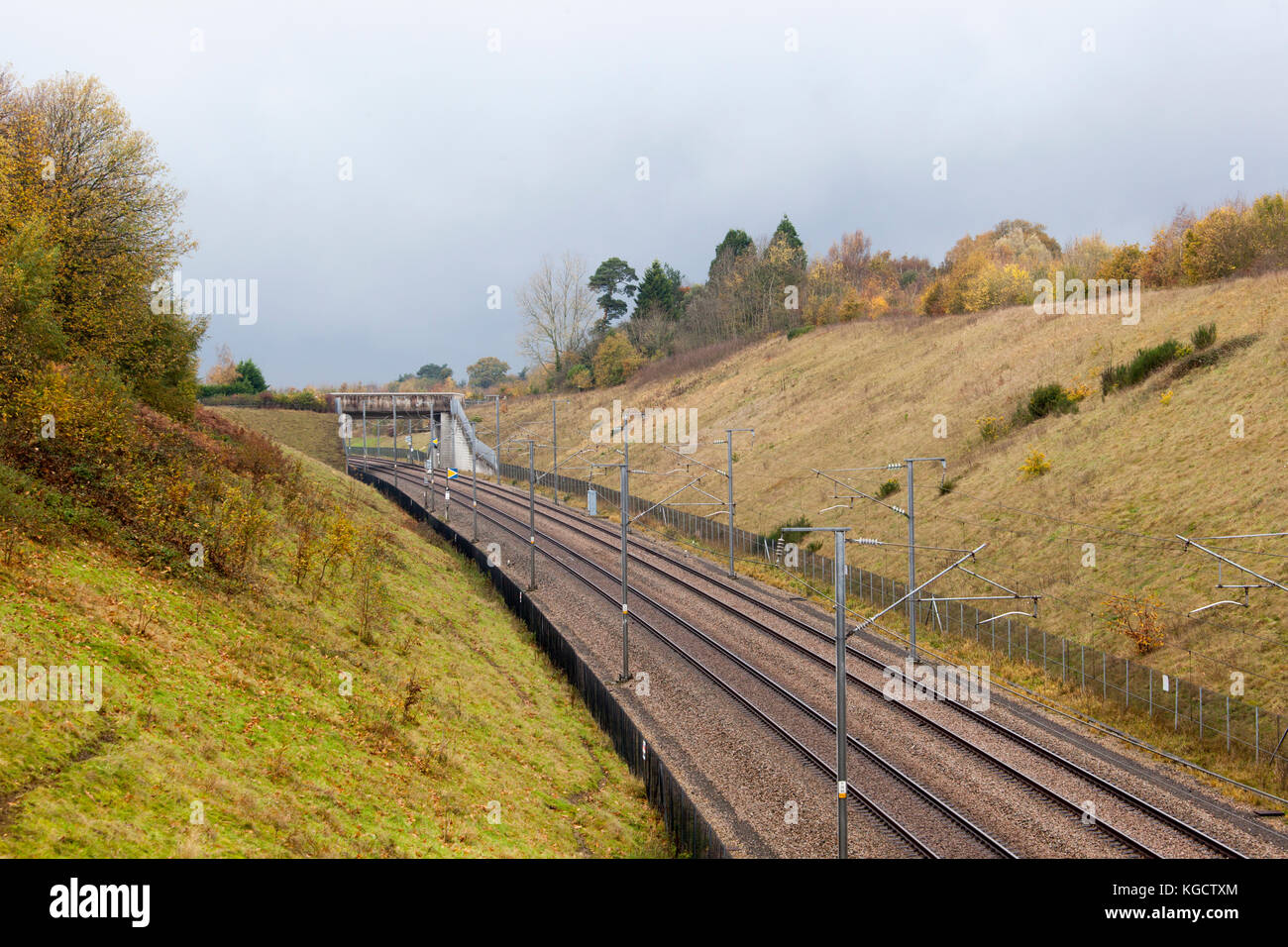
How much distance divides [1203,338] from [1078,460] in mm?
11570

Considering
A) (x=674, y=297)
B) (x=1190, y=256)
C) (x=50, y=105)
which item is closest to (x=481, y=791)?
(x=50, y=105)

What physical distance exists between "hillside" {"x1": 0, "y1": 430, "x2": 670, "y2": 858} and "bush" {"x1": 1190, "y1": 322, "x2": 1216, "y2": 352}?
40346 millimetres

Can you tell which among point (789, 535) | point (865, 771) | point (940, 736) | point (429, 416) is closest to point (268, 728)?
point (865, 771)

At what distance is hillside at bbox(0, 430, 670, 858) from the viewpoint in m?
12.6

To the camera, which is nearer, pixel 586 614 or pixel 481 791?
pixel 481 791

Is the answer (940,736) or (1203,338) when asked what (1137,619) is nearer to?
(940,736)

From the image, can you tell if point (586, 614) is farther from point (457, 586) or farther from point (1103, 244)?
point (1103, 244)

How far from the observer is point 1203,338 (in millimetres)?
45281

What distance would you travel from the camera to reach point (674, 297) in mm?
146625

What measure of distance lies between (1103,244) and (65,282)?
114532mm

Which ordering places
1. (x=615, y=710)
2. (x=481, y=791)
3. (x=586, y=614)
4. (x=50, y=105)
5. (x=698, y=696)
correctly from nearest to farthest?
(x=481, y=791), (x=615, y=710), (x=698, y=696), (x=50, y=105), (x=586, y=614)

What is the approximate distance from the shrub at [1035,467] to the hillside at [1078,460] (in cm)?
46

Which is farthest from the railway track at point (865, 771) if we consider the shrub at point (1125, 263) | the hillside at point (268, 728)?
the shrub at point (1125, 263)
